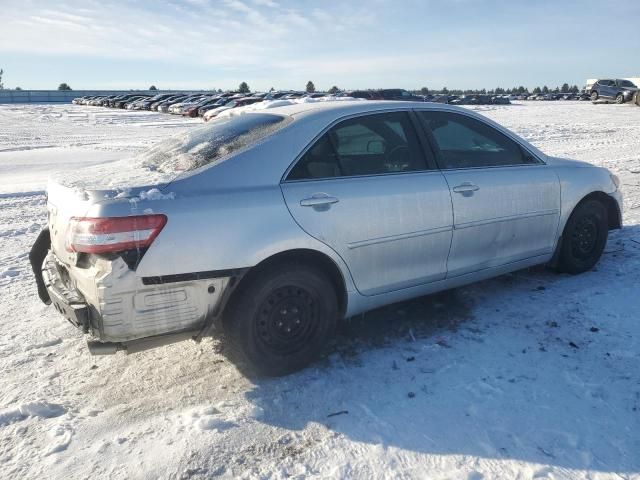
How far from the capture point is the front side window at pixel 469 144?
13.4 feet

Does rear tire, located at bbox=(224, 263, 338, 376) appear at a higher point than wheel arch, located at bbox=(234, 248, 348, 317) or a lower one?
lower

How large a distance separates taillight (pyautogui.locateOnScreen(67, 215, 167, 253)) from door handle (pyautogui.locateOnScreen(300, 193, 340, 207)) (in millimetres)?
845

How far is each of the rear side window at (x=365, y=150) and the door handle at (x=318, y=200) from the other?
0.46ft

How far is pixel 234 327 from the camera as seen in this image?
321cm

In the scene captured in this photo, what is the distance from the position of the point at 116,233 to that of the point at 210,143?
1003mm

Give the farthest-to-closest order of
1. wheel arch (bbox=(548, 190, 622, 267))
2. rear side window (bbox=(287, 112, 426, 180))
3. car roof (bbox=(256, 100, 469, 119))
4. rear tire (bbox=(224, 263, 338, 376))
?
wheel arch (bbox=(548, 190, 622, 267)) → car roof (bbox=(256, 100, 469, 119)) → rear side window (bbox=(287, 112, 426, 180)) → rear tire (bbox=(224, 263, 338, 376))

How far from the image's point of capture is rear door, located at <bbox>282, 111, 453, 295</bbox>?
338 cm

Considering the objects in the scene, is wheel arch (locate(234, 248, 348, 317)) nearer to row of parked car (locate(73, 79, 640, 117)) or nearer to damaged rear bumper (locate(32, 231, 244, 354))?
damaged rear bumper (locate(32, 231, 244, 354))

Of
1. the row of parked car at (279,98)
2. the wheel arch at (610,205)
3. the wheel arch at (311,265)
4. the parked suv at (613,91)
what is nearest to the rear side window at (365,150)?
the wheel arch at (311,265)

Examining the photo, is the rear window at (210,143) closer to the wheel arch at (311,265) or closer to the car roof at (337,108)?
the car roof at (337,108)

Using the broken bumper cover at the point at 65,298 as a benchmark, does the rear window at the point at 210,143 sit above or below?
above

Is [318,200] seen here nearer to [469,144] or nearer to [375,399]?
[375,399]

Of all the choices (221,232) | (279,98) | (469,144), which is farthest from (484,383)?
(279,98)

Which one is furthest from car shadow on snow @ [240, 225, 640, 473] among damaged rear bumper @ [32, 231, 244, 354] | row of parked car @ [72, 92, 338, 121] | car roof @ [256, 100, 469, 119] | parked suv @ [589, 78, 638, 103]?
parked suv @ [589, 78, 638, 103]
